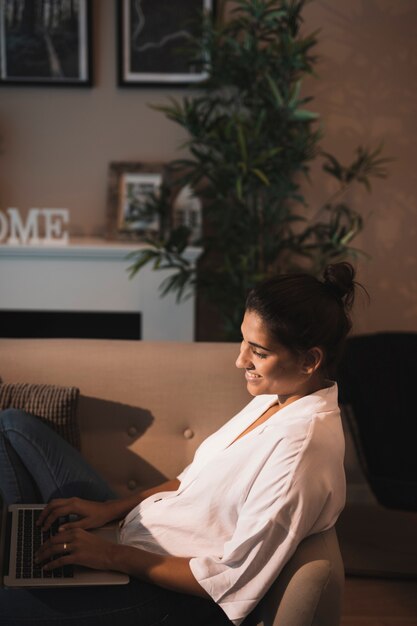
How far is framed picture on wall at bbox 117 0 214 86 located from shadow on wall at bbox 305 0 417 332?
55cm

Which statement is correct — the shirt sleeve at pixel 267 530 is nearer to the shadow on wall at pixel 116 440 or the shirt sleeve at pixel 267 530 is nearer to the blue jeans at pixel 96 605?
the blue jeans at pixel 96 605

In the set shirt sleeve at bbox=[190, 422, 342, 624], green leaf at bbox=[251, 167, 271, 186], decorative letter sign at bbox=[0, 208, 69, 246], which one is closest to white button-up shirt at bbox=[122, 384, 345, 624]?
shirt sleeve at bbox=[190, 422, 342, 624]

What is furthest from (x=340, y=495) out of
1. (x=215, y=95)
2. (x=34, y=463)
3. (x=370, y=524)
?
(x=215, y=95)

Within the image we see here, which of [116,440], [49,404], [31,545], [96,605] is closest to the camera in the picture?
[96,605]

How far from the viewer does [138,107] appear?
3875 millimetres

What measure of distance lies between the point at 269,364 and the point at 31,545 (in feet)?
1.93

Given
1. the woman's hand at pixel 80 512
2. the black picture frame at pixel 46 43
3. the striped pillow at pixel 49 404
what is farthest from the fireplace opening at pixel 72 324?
the woman's hand at pixel 80 512

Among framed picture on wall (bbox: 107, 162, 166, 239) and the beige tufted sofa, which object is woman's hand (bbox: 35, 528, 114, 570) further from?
framed picture on wall (bbox: 107, 162, 166, 239)

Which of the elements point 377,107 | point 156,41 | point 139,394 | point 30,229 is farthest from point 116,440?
point 377,107

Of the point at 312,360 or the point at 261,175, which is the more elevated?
the point at 261,175

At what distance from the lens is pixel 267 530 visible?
1.42 meters

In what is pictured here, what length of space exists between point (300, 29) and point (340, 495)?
111 inches

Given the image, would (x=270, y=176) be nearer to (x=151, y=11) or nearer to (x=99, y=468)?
(x=151, y=11)

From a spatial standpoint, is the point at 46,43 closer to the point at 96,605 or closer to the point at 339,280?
the point at 339,280
